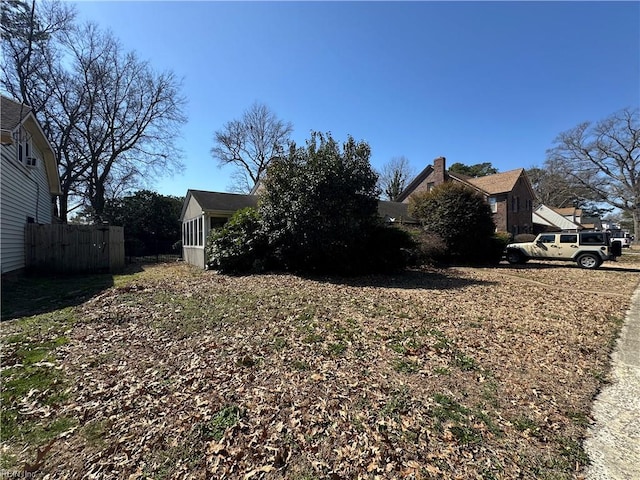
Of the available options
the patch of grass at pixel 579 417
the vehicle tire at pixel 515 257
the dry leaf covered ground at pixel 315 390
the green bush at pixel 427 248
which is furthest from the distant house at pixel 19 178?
the vehicle tire at pixel 515 257

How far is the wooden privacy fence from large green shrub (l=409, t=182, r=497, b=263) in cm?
1467

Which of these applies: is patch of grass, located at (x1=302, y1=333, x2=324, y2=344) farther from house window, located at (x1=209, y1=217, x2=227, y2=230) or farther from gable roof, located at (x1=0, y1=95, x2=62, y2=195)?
house window, located at (x1=209, y1=217, x2=227, y2=230)

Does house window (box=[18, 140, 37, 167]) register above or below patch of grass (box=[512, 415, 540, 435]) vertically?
above

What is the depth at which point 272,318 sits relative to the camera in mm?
5648

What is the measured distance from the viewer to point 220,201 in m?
15.5

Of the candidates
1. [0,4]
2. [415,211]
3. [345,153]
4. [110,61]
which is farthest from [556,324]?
[110,61]

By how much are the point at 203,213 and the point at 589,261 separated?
59.1 ft

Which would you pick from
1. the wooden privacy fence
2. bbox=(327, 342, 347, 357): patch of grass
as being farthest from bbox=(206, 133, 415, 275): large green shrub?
bbox=(327, 342, 347, 357): patch of grass

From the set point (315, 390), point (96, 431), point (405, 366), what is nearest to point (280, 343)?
point (315, 390)

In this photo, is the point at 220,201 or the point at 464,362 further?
the point at 220,201

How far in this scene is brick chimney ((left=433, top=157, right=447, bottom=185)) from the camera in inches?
1076

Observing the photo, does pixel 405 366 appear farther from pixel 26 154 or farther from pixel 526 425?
pixel 26 154

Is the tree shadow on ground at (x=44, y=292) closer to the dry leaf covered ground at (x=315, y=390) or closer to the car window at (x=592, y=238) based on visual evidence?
the dry leaf covered ground at (x=315, y=390)

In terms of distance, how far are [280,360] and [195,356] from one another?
1.15 m
